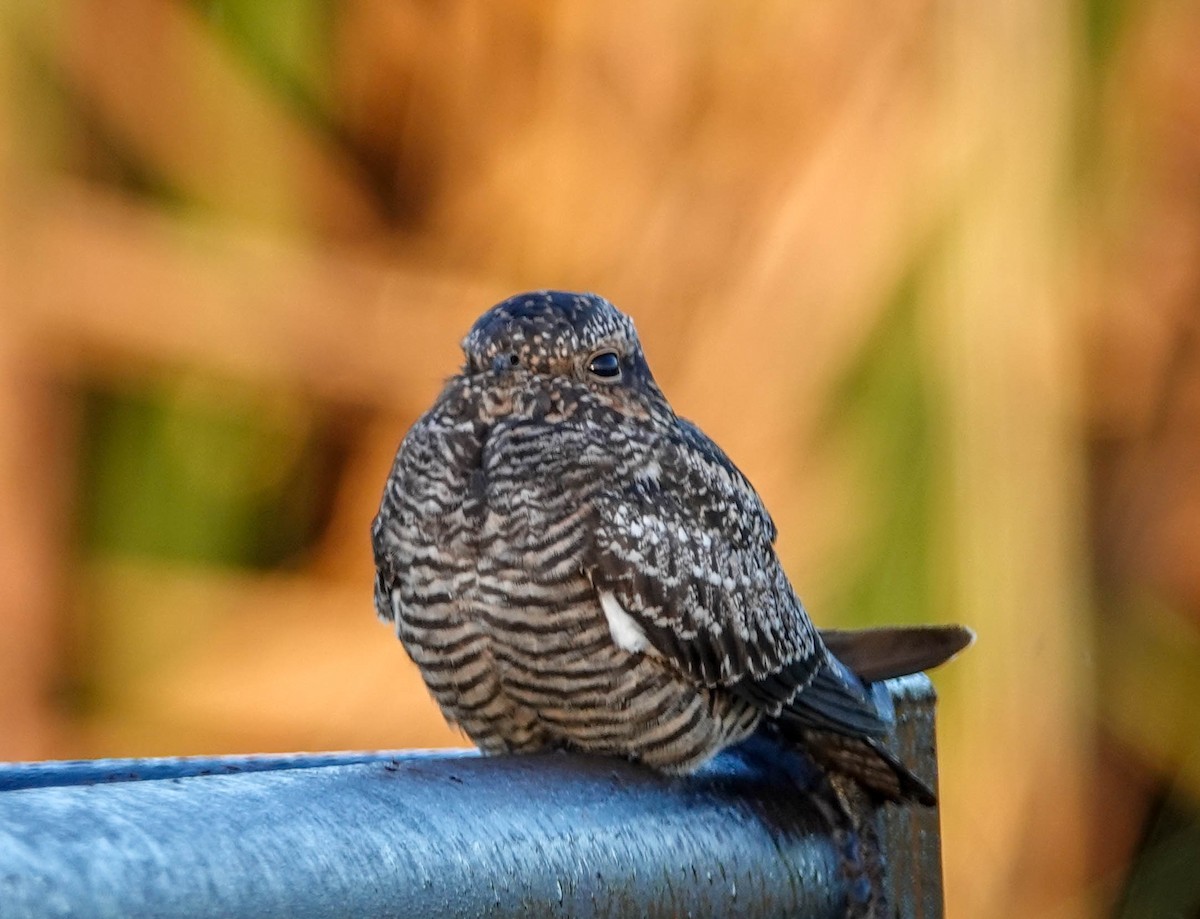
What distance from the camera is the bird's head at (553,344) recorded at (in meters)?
2.06

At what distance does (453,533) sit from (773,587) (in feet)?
1.55

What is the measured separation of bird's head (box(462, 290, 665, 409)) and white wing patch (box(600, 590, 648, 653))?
0.27 meters

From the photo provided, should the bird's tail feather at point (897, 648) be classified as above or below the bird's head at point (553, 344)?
below

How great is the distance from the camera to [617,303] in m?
3.69

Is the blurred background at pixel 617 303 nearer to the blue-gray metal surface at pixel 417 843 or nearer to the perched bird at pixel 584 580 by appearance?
the perched bird at pixel 584 580

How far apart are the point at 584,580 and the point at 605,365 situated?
294 millimetres

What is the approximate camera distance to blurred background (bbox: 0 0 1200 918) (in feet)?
11.6

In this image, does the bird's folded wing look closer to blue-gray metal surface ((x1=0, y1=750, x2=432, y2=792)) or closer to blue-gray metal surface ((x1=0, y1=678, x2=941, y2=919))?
blue-gray metal surface ((x1=0, y1=678, x2=941, y2=919))

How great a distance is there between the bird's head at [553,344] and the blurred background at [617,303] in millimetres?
1550

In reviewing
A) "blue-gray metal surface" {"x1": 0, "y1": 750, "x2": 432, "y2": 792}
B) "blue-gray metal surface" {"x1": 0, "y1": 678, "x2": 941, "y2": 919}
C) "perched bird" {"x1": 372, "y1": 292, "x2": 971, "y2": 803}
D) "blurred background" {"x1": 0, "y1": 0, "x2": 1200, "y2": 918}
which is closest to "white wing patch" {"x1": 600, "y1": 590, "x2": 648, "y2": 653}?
"perched bird" {"x1": 372, "y1": 292, "x2": 971, "y2": 803}

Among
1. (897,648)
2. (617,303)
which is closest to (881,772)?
(897,648)

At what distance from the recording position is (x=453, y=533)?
2.00 metres

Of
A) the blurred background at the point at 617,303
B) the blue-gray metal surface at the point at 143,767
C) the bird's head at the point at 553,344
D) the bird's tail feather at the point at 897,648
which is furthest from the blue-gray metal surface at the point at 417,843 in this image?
the blurred background at the point at 617,303

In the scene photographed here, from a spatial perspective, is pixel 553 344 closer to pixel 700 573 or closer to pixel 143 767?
pixel 700 573
